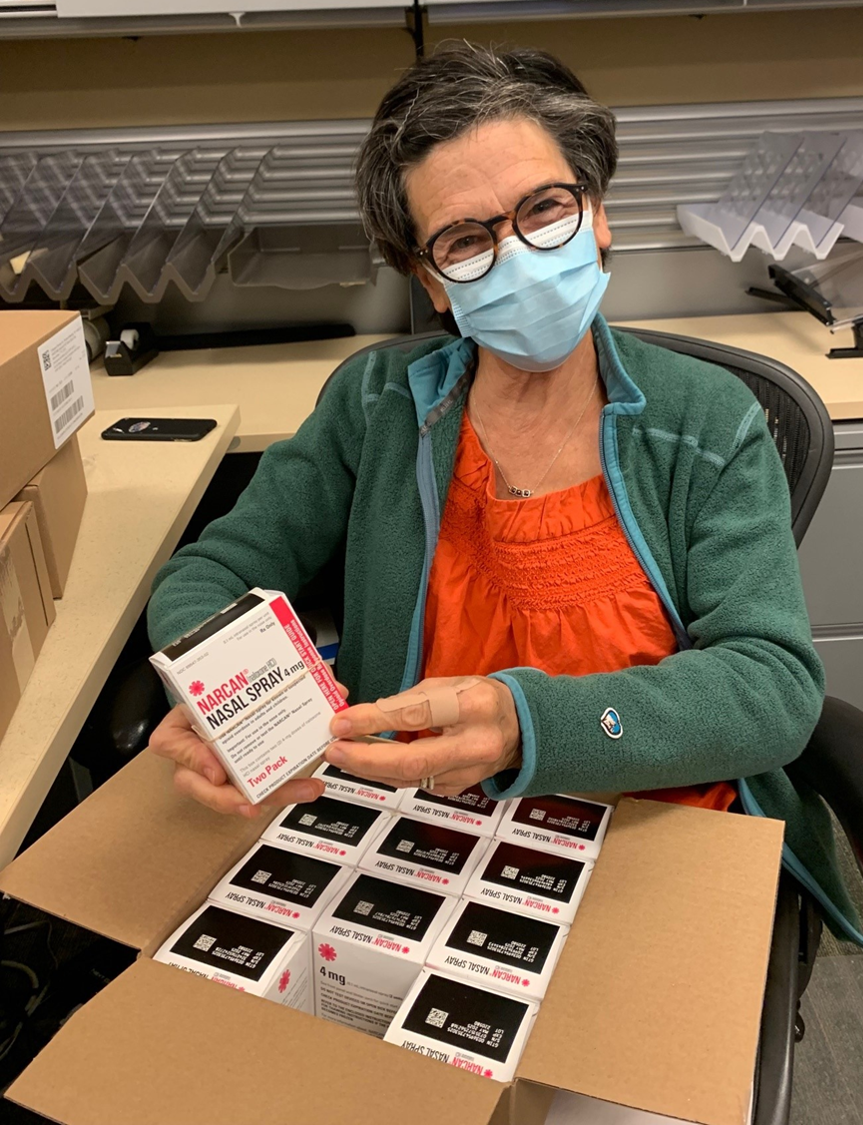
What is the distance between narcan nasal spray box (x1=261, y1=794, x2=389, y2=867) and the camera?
2.61 feet

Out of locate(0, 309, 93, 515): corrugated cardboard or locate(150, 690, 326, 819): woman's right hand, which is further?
locate(0, 309, 93, 515): corrugated cardboard

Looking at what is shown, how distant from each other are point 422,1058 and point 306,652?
0.30 metres

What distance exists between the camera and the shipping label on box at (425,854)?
76 centimetres

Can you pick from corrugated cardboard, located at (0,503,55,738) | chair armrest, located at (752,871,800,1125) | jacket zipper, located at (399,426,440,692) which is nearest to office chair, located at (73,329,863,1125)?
chair armrest, located at (752,871,800,1125)

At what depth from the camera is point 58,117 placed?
2.06m

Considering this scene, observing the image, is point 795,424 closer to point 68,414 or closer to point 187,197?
point 68,414

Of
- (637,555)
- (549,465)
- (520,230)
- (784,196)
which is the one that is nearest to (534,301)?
(520,230)

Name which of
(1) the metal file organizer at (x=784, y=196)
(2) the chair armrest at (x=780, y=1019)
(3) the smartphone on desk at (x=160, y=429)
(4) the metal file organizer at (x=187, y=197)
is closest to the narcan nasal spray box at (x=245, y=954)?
(2) the chair armrest at (x=780, y=1019)

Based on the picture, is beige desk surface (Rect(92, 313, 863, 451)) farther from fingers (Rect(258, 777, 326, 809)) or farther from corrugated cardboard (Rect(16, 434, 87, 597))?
fingers (Rect(258, 777, 326, 809))

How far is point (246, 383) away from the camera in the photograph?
2.02 metres

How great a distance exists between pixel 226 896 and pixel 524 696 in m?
0.30

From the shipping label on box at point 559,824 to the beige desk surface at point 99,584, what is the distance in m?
0.43

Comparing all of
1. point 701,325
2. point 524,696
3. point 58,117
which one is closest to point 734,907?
point 524,696

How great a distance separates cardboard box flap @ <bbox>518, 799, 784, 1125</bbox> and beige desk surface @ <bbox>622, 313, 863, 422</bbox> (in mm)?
1102
